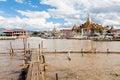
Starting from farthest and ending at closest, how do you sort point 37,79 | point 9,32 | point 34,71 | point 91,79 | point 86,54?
point 9,32
point 86,54
point 91,79
point 34,71
point 37,79

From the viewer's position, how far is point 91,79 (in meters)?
21.0

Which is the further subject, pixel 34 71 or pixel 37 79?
pixel 34 71

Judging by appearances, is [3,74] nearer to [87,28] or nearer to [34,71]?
[34,71]

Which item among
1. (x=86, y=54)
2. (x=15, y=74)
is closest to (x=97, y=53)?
(x=86, y=54)

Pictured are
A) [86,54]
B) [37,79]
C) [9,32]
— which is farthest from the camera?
[9,32]

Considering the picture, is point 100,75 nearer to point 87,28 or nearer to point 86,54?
point 86,54

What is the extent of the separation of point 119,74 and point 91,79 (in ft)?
11.5

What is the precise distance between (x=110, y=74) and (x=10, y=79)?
954 cm

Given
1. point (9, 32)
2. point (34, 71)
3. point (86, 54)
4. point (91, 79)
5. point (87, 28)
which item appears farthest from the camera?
point (9, 32)

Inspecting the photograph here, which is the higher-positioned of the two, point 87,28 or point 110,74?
point 87,28

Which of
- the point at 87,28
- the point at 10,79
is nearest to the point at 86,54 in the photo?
the point at 10,79

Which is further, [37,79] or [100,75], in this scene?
[100,75]

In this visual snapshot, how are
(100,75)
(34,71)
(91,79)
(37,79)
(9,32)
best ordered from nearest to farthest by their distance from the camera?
(37,79)
(34,71)
(91,79)
(100,75)
(9,32)

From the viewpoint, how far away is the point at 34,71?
56.3 feet
